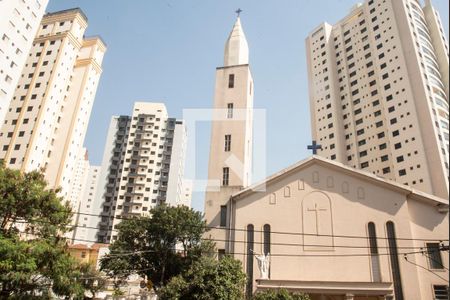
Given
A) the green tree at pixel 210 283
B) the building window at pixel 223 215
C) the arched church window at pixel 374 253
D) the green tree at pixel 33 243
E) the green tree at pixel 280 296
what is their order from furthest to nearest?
the building window at pixel 223 215, the arched church window at pixel 374 253, the green tree at pixel 210 283, the green tree at pixel 280 296, the green tree at pixel 33 243

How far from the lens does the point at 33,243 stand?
765 inches

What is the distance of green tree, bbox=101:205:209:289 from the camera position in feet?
88.9

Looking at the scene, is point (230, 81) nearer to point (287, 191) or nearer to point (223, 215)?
point (287, 191)

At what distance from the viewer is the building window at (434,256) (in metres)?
22.4

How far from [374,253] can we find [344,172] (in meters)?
5.94

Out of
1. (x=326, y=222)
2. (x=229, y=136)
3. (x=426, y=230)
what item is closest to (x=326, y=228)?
(x=326, y=222)

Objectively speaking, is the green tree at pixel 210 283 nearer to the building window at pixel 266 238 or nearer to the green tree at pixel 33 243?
the building window at pixel 266 238

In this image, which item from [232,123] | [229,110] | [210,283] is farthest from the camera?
[229,110]

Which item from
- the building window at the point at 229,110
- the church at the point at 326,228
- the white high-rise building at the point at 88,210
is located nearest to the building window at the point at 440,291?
the church at the point at 326,228

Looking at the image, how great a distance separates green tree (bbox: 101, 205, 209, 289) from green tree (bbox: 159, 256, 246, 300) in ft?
16.1

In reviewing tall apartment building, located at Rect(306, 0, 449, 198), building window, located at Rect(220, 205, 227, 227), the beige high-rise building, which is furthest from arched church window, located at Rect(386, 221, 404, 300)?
tall apartment building, located at Rect(306, 0, 449, 198)

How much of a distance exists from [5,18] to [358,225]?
148ft

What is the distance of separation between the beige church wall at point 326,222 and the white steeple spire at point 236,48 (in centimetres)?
1258

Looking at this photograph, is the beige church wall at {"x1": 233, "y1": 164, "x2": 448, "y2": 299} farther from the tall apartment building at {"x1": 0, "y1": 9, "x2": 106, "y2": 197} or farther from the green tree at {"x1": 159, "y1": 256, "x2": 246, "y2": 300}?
the tall apartment building at {"x1": 0, "y1": 9, "x2": 106, "y2": 197}
